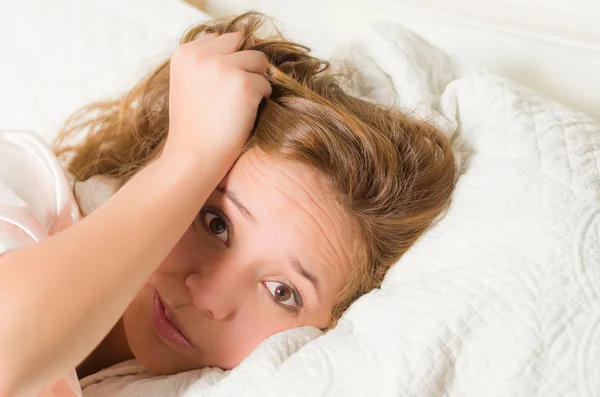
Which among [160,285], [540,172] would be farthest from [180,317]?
[540,172]

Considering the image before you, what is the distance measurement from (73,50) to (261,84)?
0.57 metres

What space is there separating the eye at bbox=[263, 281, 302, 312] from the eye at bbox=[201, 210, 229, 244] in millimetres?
94

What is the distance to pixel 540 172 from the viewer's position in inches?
36.7

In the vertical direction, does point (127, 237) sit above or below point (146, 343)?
above

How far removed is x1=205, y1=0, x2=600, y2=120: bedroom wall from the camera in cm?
125

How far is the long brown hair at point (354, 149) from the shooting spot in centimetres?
92

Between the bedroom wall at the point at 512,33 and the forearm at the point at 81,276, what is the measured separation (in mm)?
658

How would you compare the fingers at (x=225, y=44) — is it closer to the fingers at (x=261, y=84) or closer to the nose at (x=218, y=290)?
the fingers at (x=261, y=84)

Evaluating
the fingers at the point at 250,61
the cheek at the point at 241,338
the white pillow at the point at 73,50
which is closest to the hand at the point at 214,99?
the fingers at the point at 250,61

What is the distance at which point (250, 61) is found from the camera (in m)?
0.97

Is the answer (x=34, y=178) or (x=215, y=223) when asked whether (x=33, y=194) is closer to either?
(x=34, y=178)

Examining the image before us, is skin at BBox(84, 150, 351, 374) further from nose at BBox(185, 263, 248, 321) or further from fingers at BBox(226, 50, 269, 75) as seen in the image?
fingers at BBox(226, 50, 269, 75)

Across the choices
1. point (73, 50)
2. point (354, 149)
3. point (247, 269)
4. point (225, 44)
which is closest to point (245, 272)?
point (247, 269)

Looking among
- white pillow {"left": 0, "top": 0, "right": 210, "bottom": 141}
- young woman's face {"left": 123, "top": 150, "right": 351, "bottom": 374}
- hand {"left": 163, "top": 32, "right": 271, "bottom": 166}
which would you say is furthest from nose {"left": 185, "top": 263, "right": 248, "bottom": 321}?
white pillow {"left": 0, "top": 0, "right": 210, "bottom": 141}
